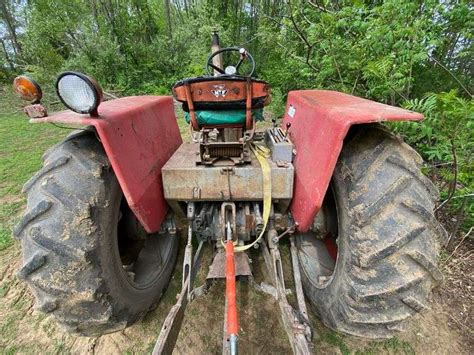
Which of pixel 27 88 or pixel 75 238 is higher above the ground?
pixel 27 88

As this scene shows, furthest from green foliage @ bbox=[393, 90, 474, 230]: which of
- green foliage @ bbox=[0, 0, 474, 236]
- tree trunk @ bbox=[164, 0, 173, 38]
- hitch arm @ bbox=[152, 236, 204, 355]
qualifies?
tree trunk @ bbox=[164, 0, 173, 38]

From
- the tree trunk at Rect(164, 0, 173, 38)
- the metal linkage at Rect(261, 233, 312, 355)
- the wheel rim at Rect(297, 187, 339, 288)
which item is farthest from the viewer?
the tree trunk at Rect(164, 0, 173, 38)

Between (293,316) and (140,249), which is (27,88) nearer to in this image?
(140,249)

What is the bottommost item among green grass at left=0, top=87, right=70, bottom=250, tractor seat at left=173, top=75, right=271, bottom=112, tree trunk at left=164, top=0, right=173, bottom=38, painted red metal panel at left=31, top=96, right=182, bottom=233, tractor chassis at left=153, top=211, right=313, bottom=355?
green grass at left=0, top=87, right=70, bottom=250

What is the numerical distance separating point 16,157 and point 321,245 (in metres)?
5.47

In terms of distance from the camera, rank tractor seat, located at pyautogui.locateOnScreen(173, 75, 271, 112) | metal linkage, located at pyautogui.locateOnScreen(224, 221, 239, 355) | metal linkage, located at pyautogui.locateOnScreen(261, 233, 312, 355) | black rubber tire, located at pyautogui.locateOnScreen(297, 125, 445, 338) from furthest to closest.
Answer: tractor seat, located at pyautogui.locateOnScreen(173, 75, 271, 112)
black rubber tire, located at pyautogui.locateOnScreen(297, 125, 445, 338)
metal linkage, located at pyautogui.locateOnScreen(261, 233, 312, 355)
metal linkage, located at pyautogui.locateOnScreen(224, 221, 239, 355)

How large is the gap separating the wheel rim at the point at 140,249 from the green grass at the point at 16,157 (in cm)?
151

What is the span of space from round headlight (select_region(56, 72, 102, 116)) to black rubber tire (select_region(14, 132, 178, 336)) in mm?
274

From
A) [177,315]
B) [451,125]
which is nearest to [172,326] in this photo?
[177,315]

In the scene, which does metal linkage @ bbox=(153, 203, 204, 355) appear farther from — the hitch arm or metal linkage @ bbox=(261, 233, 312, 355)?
metal linkage @ bbox=(261, 233, 312, 355)

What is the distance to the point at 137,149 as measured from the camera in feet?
4.83

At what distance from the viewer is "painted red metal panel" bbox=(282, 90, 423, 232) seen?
45.6 inches

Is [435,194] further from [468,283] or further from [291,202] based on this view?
[468,283]

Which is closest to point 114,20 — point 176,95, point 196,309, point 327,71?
point 327,71
